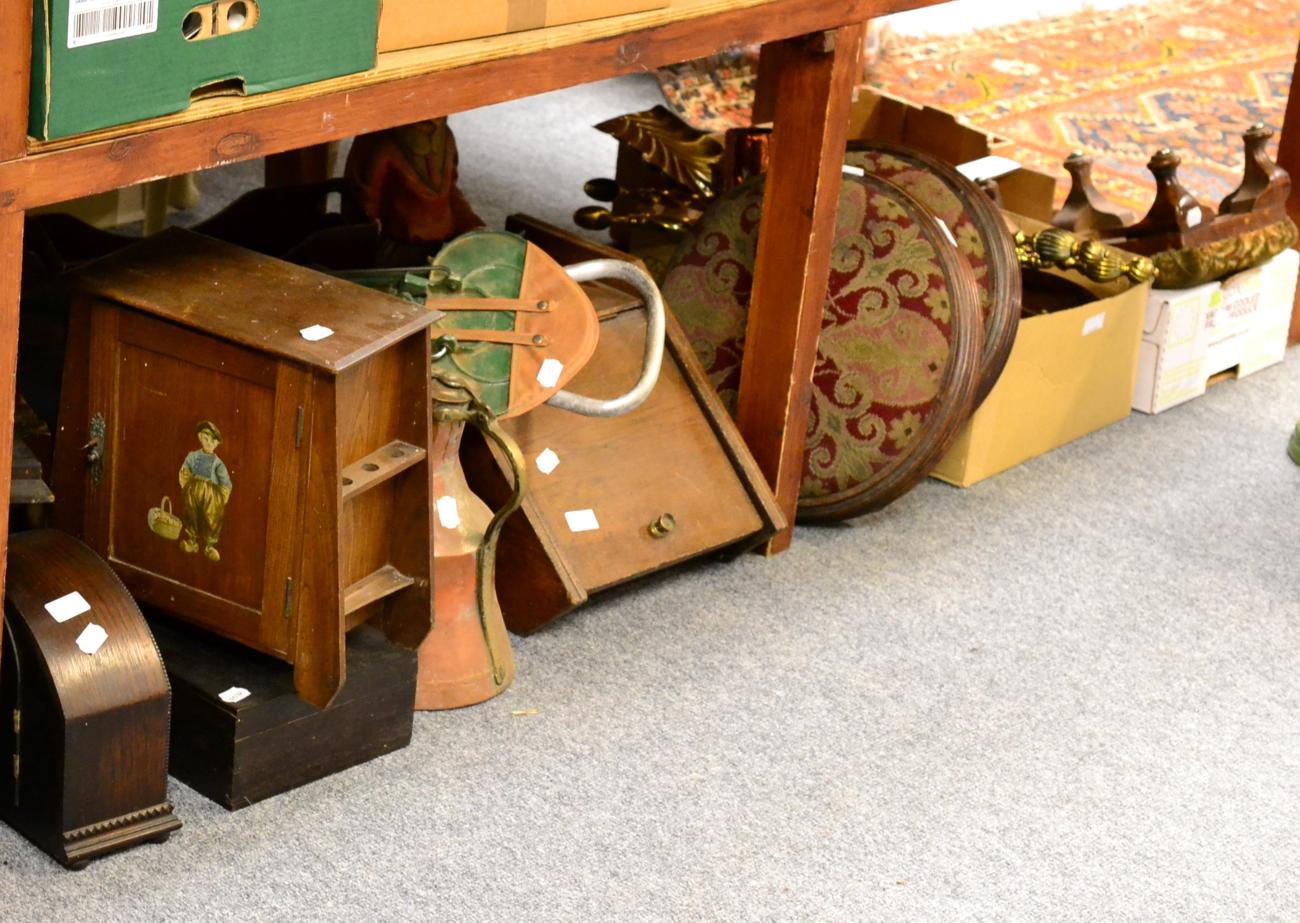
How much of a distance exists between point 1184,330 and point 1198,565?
2.71ft

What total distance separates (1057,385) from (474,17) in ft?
5.89

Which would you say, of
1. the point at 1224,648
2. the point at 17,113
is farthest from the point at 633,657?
the point at 17,113

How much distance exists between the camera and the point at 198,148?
2145 millimetres

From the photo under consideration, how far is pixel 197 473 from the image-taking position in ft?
8.02

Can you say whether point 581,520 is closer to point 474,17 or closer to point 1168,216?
point 474,17

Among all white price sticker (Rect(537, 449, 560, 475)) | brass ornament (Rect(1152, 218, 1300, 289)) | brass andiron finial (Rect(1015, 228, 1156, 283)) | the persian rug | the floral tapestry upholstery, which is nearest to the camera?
white price sticker (Rect(537, 449, 560, 475))

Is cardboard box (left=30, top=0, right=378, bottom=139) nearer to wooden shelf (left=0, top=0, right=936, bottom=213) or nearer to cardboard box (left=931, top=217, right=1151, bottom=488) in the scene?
wooden shelf (left=0, top=0, right=936, bottom=213)

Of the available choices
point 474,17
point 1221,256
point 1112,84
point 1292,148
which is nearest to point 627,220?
point 1221,256

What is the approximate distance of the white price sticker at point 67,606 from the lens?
224 centimetres

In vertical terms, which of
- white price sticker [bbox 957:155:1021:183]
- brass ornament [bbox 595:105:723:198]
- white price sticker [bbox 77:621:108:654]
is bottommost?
white price sticker [bbox 77:621:108:654]

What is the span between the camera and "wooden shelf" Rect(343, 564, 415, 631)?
2518mm

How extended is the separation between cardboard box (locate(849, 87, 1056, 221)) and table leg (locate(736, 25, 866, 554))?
126cm

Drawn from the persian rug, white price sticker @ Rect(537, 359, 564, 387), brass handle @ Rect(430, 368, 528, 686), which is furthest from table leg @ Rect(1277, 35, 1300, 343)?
brass handle @ Rect(430, 368, 528, 686)

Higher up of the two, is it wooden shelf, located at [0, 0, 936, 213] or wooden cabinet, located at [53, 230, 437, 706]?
wooden shelf, located at [0, 0, 936, 213]
